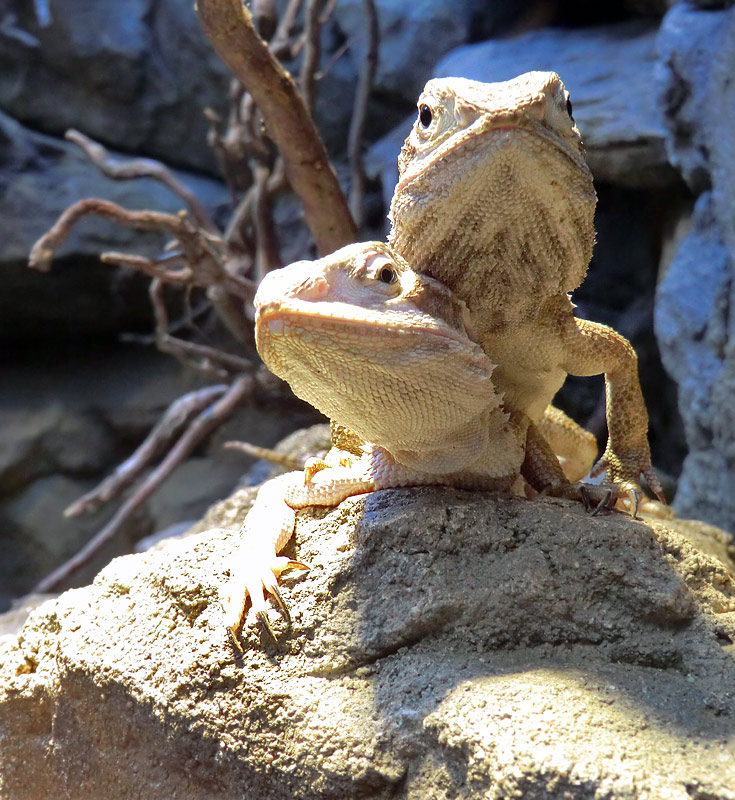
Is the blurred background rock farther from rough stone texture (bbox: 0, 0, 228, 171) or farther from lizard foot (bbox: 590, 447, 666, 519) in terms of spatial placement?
lizard foot (bbox: 590, 447, 666, 519)

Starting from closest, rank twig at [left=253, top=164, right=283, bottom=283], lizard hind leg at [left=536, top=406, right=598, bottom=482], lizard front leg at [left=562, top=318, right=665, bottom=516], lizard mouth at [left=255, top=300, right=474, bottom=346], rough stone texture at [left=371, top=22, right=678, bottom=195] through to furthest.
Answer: lizard mouth at [left=255, top=300, right=474, bottom=346] < lizard front leg at [left=562, top=318, right=665, bottom=516] < lizard hind leg at [left=536, top=406, right=598, bottom=482] < rough stone texture at [left=371, top=22, right=678, bottom=195] < twig at [left=253, top=164, right=283, bottom=283]

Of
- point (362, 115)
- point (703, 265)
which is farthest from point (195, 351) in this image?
point (703, 265)

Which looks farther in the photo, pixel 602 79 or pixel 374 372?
pixel 602 79

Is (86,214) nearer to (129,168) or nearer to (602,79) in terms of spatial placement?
(129,168)

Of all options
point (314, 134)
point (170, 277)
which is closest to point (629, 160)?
point (314, 134)

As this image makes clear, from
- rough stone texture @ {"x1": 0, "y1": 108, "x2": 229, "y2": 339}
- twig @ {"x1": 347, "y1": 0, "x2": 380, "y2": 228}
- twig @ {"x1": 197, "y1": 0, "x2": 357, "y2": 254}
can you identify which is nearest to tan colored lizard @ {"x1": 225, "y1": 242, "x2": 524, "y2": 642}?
twig @ {"x1": 197, "y1": 0, "x2": 357, "y2": 254}

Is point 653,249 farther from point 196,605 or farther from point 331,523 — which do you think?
point 196,605

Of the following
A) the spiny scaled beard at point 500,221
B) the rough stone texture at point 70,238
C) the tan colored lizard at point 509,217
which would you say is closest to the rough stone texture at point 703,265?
the tan colored lizard at point 509,217
